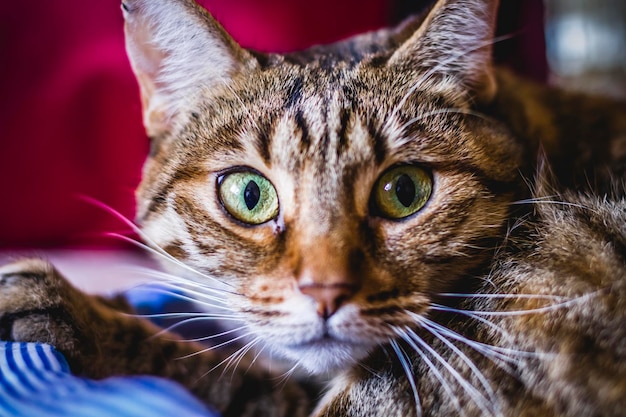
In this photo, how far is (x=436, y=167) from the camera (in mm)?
851

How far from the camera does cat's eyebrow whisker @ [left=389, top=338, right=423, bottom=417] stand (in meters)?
0.71

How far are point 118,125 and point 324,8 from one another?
702 millimetres

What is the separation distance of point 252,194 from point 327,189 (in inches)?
4.8

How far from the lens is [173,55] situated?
95 centimetres

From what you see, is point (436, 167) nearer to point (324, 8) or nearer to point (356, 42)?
point (356, 42)

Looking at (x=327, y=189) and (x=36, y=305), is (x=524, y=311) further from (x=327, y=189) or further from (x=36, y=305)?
(x=36, y=305)

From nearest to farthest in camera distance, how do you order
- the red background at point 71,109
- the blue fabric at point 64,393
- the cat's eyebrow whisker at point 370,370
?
the blue fabric at point 64,393, the cat's eyebrow whisker at point 370,370, the red background at point 71,109

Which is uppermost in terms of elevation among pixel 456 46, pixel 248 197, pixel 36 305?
pixel 456 46

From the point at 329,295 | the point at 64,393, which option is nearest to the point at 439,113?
the point at 329,295

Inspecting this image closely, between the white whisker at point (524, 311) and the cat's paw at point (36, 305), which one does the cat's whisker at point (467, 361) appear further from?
the cat's paw at point (36, 305)

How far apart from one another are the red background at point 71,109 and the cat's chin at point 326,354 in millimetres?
772

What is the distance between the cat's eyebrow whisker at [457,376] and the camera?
2.20 feet

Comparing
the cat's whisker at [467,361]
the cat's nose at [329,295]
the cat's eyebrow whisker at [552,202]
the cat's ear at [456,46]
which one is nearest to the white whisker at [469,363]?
the cat's whisker at [467,361]

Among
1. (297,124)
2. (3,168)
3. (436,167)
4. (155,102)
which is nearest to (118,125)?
(3,168)
